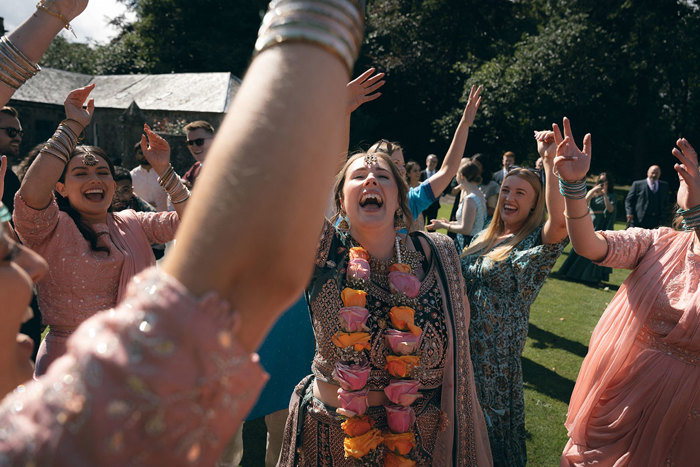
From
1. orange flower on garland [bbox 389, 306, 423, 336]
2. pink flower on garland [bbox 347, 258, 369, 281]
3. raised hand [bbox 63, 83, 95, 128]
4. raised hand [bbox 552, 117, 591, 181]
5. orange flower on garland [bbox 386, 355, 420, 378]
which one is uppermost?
raised hand [bbox 552, 117, 591, 181]

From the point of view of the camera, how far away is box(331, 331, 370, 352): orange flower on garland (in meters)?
2.22

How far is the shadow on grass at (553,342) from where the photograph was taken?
6.29m

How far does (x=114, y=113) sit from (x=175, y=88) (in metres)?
4.39

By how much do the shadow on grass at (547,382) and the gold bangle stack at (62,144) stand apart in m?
4.99

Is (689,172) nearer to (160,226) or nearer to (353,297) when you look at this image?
(353,297)

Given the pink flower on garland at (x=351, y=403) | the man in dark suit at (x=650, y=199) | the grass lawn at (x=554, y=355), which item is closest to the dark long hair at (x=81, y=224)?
the pink flower on garland at (x=351, y=403)

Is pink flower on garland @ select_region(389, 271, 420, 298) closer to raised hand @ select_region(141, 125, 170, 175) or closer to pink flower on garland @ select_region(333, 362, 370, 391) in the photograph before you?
pink flower on garland @ select_region(333, 362, 370, 391)

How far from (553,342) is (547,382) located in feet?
4.40

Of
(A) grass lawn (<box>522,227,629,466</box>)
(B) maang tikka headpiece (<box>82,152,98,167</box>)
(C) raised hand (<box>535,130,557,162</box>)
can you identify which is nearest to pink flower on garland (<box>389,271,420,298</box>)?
(C) raised hand (<box>535,130,557,162</box>)

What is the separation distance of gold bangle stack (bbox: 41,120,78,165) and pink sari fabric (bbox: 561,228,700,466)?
310 cm

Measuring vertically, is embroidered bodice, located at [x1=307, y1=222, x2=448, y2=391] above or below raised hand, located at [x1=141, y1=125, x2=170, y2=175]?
below

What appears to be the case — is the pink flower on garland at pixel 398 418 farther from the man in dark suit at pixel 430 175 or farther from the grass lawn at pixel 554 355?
the man in dark suit at pixel 430 175

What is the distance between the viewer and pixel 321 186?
567mm

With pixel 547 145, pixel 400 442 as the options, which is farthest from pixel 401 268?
pixel 547 145
